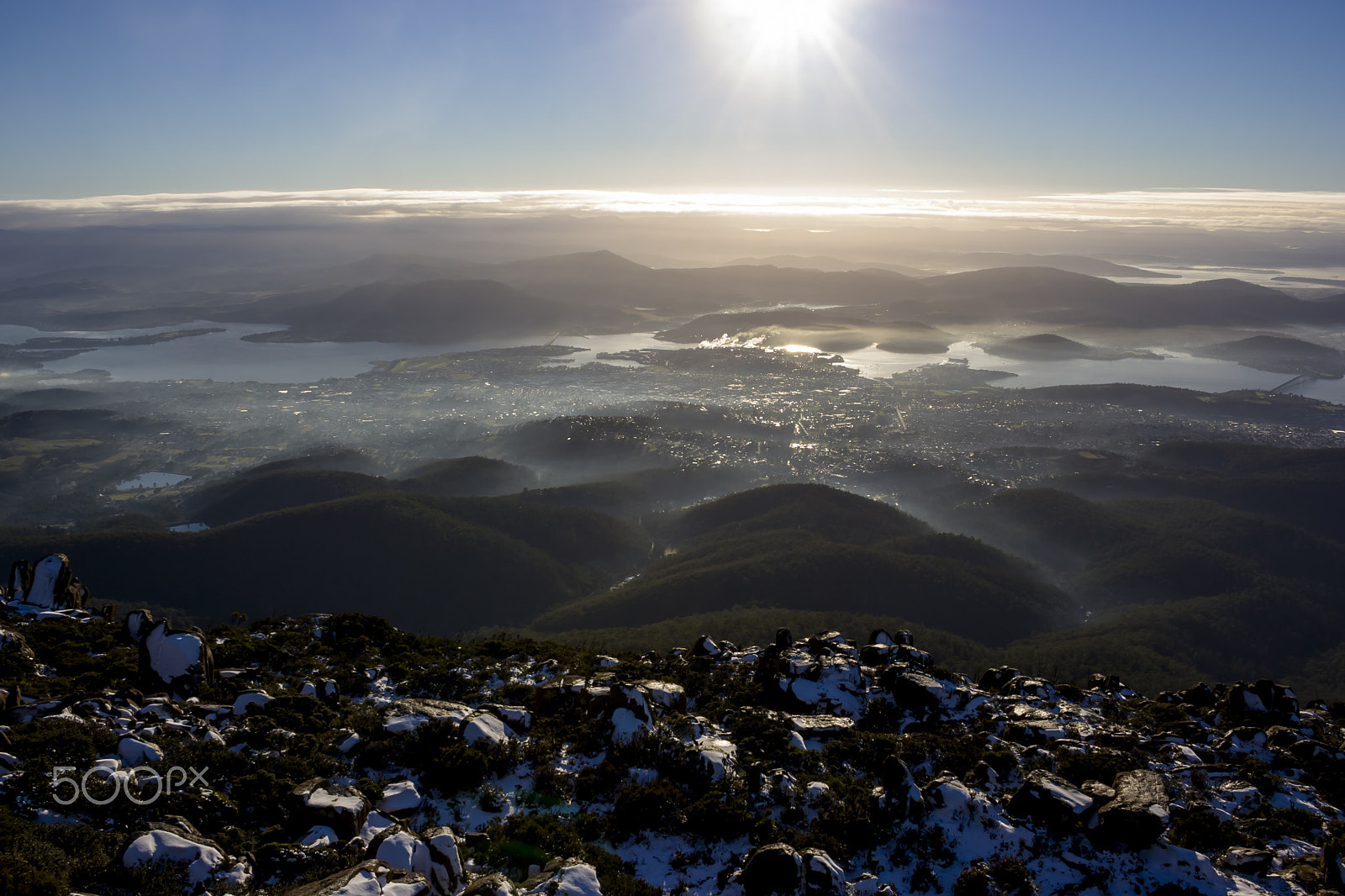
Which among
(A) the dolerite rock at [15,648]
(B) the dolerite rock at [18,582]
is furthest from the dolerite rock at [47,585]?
(A) the dolerite rock at [15,648]

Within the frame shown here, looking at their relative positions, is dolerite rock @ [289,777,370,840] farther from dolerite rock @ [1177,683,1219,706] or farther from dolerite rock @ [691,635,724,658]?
dolerite rock @ [1177,683,1219,706]

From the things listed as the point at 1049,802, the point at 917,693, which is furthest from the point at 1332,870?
the point at 917,693

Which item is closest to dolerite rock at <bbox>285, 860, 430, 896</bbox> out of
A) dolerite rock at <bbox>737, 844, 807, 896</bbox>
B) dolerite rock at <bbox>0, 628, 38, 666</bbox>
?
dolerite rock at <bbox>737, 844, 807, 896</bbox>

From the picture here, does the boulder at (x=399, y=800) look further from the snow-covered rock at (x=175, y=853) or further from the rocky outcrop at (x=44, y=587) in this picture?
the rocky outcrop at (x=44, y=587)

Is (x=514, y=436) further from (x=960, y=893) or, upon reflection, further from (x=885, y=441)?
(x=960, y=893)

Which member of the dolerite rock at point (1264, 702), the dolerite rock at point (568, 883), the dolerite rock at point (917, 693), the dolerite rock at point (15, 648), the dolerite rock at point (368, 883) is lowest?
the dolerite rock at point (1264, 702)

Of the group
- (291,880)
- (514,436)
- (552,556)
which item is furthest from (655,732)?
(514,436)

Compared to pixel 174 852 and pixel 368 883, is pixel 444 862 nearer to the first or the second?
pixel 368 883
